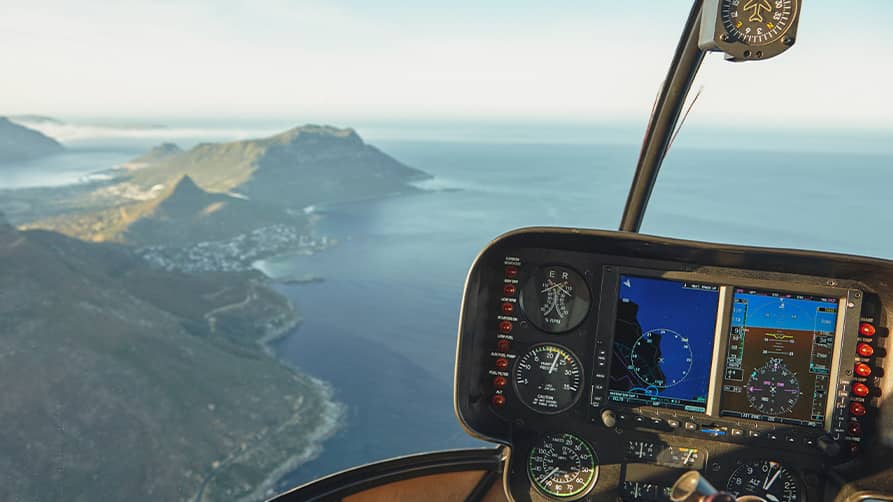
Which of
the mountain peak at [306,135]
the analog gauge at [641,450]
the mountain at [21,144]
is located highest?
the mountain peak at [306,135]

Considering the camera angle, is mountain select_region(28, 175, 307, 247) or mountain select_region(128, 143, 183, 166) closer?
mountain select_region(128, 143, 183, 166)

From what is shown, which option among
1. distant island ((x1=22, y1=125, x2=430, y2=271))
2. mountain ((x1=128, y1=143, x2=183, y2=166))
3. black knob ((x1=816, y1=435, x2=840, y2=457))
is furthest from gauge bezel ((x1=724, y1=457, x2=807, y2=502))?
distant island ((x1=22, y1=125, x2=430, y2=271))

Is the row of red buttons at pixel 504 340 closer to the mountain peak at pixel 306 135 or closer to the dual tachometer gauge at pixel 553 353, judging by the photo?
the dual tachometer gauge at pixel 553 353

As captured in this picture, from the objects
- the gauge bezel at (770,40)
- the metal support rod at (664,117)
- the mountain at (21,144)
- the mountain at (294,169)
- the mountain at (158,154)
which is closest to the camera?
the gauge bezel at (770,40)

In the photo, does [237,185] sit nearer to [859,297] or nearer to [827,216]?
[827,216]

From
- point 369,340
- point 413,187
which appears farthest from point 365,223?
point 369,340

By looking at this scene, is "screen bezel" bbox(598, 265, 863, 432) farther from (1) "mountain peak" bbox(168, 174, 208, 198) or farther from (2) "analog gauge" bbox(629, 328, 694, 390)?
(1) "mountain peak" bbox(168, 174, 208, 198)

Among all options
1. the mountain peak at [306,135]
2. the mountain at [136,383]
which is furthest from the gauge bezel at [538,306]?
the mountain peak at [306,135]
